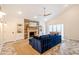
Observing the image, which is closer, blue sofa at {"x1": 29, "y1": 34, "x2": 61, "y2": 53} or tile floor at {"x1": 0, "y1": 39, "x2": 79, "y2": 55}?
tile floor at {"x1": 0, "y1": 39, "x2": 79, "y2": 55}

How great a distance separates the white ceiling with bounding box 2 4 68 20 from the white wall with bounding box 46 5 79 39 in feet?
0.80

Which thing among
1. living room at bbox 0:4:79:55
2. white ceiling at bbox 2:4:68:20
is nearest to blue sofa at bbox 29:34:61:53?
living room at bbox 0:4:79:55

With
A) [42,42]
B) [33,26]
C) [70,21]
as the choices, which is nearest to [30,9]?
[33,26]

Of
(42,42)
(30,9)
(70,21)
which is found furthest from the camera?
(70,21)

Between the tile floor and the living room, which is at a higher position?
the living room

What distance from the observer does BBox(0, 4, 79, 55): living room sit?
3.01 metres

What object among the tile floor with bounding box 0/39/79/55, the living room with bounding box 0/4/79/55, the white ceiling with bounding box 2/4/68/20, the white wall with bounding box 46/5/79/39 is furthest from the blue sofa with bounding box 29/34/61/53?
the white ceiling with bounding box 2/4/68/20

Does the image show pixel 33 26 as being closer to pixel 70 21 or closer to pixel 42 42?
pixel 42 42

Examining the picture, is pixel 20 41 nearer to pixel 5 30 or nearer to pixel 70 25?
pixel 5 30

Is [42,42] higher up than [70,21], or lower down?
lower down

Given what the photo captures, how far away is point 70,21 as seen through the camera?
12.3ft

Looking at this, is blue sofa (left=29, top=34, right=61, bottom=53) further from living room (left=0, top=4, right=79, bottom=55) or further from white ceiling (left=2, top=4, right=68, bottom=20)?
white ceiling (left=2, top=4, right=68, bottom=20)

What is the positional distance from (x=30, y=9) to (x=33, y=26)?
583 millimetres

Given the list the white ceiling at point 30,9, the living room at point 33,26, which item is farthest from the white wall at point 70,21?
the white ceiling at point 30,9
